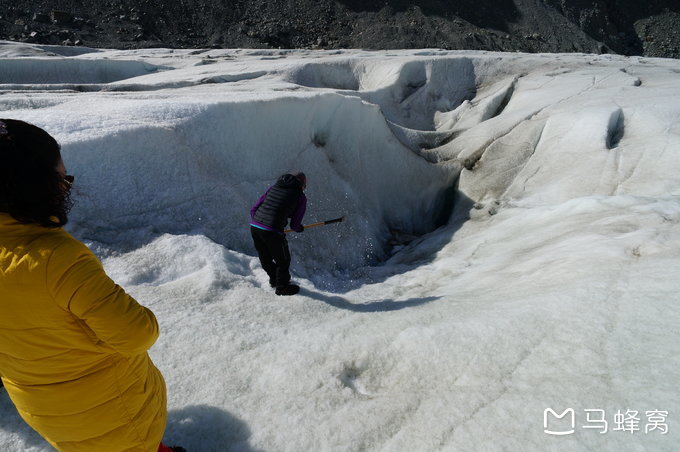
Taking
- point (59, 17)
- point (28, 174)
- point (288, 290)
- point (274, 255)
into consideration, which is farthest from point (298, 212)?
point (59, 17)

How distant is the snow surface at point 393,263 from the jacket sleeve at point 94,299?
0.22 m

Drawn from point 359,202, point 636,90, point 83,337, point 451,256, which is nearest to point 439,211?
point 359,202

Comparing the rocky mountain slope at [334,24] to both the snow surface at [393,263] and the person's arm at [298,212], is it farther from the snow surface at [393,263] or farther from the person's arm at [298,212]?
the person's arm at [298,212]

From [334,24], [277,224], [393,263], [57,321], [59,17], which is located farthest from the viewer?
[334,24]

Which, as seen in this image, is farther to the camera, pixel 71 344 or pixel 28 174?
pixel 71 344

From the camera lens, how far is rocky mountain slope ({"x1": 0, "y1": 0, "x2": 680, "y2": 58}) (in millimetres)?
25969

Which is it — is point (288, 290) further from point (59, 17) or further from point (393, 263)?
point (59, 17)

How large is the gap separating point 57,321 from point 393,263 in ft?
17.1

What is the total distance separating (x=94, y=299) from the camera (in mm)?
1237

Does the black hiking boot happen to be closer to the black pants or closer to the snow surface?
the black pants

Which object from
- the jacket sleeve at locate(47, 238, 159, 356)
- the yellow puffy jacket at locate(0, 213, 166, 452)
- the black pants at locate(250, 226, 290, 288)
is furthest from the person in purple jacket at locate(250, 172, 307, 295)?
the jacket sleeve at locate(47, 238, 159, 356)

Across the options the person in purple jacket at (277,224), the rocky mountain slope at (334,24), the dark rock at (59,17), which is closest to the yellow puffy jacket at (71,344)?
the person in purple jacket at (277,224)

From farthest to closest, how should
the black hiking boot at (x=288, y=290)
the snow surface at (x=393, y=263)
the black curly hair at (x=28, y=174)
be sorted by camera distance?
1. the black hiking boot at (x=288, y=290)
2. the snow surface at (x=393, y=263)
3. the black curly hair at (x=28, y=174)

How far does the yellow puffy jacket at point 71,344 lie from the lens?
1194 mm
